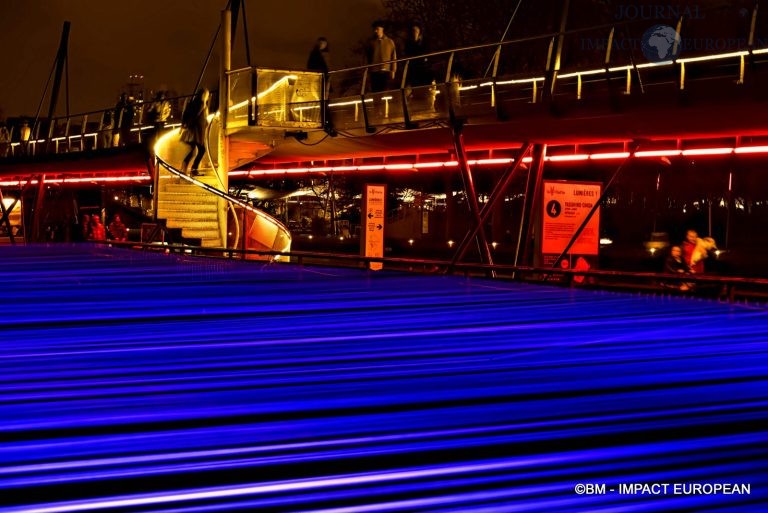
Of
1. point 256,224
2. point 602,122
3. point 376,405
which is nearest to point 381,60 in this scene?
point 256,224

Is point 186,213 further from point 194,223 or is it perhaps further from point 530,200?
point 530,200

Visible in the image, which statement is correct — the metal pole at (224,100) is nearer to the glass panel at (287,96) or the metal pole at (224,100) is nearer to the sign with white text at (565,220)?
the glass panel at (287,96)

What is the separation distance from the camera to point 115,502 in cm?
376

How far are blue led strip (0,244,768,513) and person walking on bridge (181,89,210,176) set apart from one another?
13.9m

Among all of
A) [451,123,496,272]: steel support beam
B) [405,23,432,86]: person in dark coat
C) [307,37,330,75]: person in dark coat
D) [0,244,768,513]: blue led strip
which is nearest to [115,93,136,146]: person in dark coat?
[307,37,330,75]: person in dark coat

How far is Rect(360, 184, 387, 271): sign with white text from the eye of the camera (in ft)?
66.3

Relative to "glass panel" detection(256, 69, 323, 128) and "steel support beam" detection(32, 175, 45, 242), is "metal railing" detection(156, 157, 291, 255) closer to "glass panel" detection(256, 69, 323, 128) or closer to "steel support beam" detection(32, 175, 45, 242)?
"glass panel" detection(256, 69, 323, 128)

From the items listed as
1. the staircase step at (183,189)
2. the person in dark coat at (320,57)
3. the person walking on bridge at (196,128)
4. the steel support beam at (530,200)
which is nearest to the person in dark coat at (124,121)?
the person walking on bridge at (196,128)

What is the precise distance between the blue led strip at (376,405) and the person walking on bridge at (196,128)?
1387cm

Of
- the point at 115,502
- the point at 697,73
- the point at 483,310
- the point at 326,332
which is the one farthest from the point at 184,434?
the point at 697,73

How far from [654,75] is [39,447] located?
13.7m

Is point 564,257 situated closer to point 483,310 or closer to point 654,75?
point 654,75

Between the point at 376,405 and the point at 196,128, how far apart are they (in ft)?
67.0

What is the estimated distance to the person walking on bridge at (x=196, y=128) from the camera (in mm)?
24266
